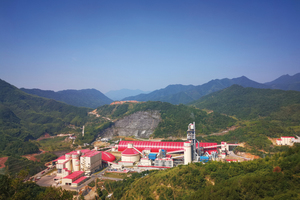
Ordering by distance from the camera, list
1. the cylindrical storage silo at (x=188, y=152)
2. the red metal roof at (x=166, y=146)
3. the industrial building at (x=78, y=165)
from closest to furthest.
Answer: the industrial building at (x=78, y=165) → the cylindrical storage silo at (x=188, y=152) → the red metal roof at (x=166, y=146)

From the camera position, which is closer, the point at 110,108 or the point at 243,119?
the point at 243,119

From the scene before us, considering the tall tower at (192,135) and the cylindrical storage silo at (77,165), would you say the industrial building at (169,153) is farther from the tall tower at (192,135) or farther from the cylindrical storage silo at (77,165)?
the cylindrical storage silo at (77,165)

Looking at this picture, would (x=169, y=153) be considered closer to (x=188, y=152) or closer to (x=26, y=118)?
(x=188, y=152)

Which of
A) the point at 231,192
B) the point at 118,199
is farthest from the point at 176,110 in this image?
the point at 231,192

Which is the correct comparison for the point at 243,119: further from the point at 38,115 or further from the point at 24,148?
the point at 38,115

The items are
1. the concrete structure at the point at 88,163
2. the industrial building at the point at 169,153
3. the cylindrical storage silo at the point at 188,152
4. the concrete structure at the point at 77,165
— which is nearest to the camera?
the concrete structure at the point at 77,165

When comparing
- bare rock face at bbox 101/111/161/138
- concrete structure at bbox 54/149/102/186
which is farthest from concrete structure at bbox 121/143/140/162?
bare rock face at bbox 101/111/161/138

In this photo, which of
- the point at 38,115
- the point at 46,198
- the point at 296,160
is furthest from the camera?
the point at 38,115

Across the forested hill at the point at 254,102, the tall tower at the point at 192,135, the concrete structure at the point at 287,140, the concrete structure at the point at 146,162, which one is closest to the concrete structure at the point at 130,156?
the concrete structure at the point at 146,162
